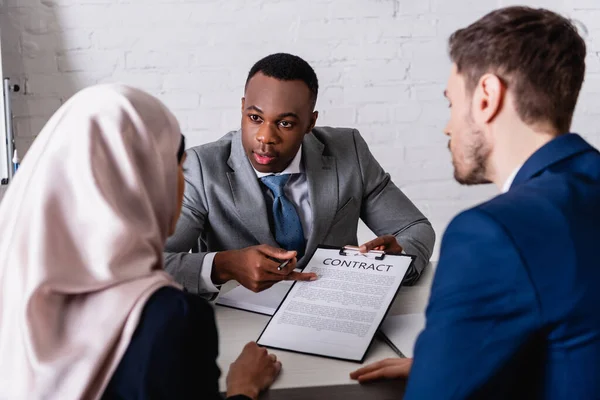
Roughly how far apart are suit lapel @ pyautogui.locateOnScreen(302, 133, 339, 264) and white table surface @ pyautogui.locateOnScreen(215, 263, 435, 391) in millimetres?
358

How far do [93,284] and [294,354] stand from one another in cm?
53

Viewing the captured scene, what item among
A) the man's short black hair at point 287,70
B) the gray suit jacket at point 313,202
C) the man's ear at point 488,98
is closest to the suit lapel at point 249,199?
the gray suit jacket at point 313,202

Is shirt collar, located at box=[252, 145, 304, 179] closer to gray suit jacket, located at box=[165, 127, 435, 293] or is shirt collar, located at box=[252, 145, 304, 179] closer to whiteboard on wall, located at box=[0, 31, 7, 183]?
gray suit jacket, located at box=[165, 127, 435, 293]

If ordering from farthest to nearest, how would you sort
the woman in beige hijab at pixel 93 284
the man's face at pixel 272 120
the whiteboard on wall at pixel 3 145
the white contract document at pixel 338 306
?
the whiteboard on wall at pixel 3 145 < the man's face at pixel 272 120 < the white contract document at pixel 338 306 < the woman in beige hijab at pixel 93 284

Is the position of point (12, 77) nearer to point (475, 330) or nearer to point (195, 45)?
point (195, 45)

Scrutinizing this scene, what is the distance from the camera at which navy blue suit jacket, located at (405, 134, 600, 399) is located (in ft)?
3.10

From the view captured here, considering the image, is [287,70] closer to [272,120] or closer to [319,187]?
[272,120]

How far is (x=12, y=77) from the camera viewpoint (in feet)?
9.16

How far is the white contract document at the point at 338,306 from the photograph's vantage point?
1.38 m

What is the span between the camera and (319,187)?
200 cm

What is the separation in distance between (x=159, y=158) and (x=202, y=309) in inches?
8.8

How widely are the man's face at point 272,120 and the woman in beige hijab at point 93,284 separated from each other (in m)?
0.90

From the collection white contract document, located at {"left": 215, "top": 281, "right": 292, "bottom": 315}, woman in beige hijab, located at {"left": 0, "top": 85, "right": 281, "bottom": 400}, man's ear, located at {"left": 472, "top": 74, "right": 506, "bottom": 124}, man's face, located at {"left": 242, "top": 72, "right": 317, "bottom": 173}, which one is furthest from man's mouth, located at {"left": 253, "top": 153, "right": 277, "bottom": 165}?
woman in beige hijab, located at {"left": 0, "top": 85, "right": 281, "bottom": 400}

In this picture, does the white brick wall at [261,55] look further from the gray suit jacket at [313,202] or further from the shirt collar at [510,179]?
the shirt collar at [510,179]
